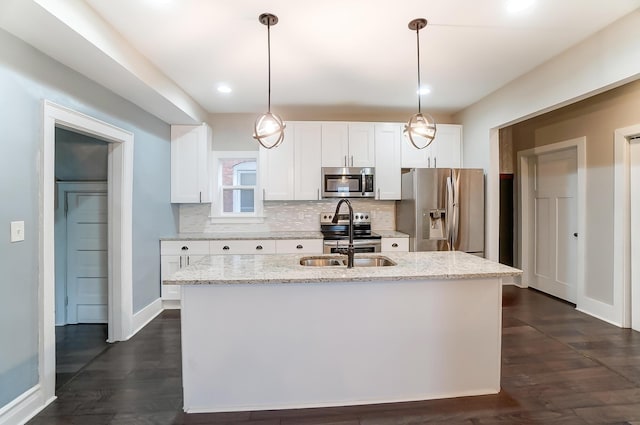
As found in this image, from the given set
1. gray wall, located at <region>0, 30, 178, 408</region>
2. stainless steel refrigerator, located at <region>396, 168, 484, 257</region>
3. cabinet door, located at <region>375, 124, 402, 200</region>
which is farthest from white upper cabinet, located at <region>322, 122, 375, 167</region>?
gray wall, located at <region>0, 30, 178, 408</region>

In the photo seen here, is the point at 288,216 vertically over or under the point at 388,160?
under

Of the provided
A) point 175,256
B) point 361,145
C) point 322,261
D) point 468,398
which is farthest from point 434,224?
point 175,256

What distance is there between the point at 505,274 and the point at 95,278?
12.5ft

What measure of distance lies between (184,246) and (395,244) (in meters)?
2.58

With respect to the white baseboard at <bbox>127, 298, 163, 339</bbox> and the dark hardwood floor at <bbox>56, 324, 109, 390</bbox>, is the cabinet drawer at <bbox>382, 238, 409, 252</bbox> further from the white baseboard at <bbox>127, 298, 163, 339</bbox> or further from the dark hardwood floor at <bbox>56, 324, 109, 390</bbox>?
the dark hardwood floor at <bbox>56, 324, 109, 390</bbox>

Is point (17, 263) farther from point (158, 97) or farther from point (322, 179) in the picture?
point (322, 179)

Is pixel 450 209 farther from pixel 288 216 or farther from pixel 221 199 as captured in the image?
pixel 221 199

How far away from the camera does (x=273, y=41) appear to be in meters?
2.59

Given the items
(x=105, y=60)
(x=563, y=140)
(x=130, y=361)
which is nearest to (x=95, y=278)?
(x=130, y=361)

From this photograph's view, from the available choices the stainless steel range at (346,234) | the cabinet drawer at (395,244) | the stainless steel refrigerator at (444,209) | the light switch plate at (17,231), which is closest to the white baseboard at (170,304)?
the stainless steel range at (346,234)

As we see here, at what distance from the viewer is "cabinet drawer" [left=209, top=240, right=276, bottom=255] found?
12.8ft

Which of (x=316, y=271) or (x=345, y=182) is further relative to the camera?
(x=345, y=182)

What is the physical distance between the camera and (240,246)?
154 inches

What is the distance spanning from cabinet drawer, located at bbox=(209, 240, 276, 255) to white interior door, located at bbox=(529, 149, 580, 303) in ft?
12.0
